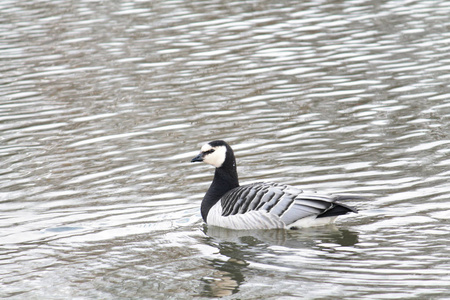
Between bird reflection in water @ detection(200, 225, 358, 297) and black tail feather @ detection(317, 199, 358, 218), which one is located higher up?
black tail feather @ detection(317, 199, 358, 218)

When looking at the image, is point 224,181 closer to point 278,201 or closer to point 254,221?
point 254,221

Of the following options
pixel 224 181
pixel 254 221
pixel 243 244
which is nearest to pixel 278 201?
pixel 254 221

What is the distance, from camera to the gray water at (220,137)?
9.08 metres

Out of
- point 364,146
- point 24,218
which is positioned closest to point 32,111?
point 24,218

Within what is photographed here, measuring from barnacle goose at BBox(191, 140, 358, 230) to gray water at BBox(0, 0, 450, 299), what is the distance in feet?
0.61

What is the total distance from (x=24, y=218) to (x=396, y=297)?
5.97 meters

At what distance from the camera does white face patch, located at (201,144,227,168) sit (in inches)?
450

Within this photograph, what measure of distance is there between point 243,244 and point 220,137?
185 inches

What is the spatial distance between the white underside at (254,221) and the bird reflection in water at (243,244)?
77 millimetres

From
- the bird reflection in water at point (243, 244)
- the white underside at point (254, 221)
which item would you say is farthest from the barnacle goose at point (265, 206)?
the bird reflection in water at point (243, 244)

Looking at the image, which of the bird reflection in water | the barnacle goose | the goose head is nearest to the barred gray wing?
the barnacle goose

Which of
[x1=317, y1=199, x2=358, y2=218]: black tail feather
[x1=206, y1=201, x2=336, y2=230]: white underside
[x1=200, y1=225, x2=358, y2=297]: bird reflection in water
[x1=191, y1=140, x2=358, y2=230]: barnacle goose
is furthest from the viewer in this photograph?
[x1=206, y1=201, x2=336, y2=230]: white underside

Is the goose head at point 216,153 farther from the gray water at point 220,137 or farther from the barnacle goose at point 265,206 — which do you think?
the gray water at point 220,137

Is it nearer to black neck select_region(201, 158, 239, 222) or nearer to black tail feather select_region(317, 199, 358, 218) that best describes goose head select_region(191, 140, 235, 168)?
black neck select_region(201, 158, 239, 222)
